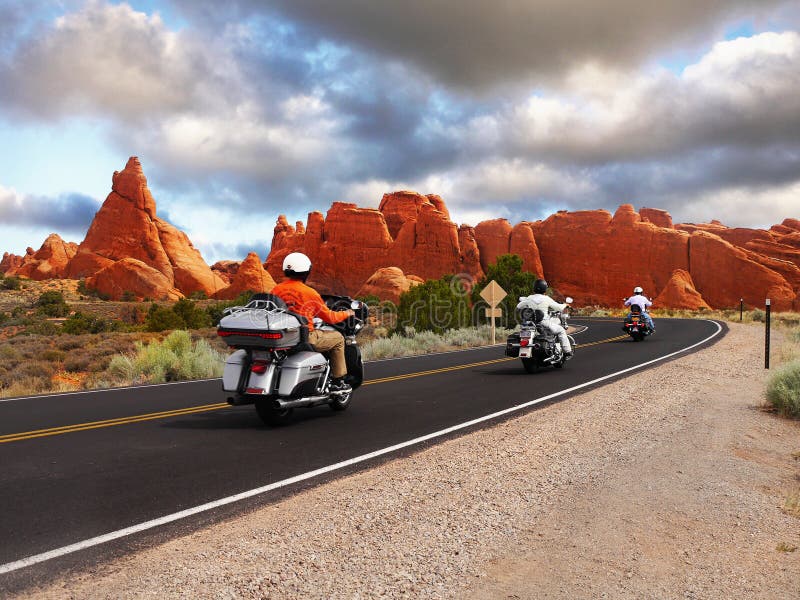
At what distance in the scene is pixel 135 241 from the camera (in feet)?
364

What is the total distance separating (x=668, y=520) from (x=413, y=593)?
7.62 feet

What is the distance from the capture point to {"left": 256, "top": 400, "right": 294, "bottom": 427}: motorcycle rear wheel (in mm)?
7969

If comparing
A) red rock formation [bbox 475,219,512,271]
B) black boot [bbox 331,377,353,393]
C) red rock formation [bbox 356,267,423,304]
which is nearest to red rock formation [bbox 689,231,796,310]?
red rock formation [bbox 475,219,512,271]

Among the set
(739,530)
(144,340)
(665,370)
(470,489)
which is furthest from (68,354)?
(739,530)

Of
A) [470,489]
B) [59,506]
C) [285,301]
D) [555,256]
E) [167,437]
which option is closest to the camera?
[59,506]

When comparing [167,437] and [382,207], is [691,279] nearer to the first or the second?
[382,207]

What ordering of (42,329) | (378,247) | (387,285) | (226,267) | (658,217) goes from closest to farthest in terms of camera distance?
(42,329) < (387,285) < (378,247) < (658,217) < (226,267)

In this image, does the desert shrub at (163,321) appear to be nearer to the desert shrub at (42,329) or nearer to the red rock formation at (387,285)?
the desert shrub at (42,329)

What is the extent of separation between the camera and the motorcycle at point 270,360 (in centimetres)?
748

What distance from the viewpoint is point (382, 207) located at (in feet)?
417

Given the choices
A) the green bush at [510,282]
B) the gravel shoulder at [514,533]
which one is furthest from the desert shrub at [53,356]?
the gravel shoulder at [514,533]

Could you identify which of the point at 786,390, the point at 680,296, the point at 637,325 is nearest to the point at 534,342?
the point at 786,390

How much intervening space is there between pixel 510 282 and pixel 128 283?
72.2 meters

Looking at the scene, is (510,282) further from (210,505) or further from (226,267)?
(226,267)
